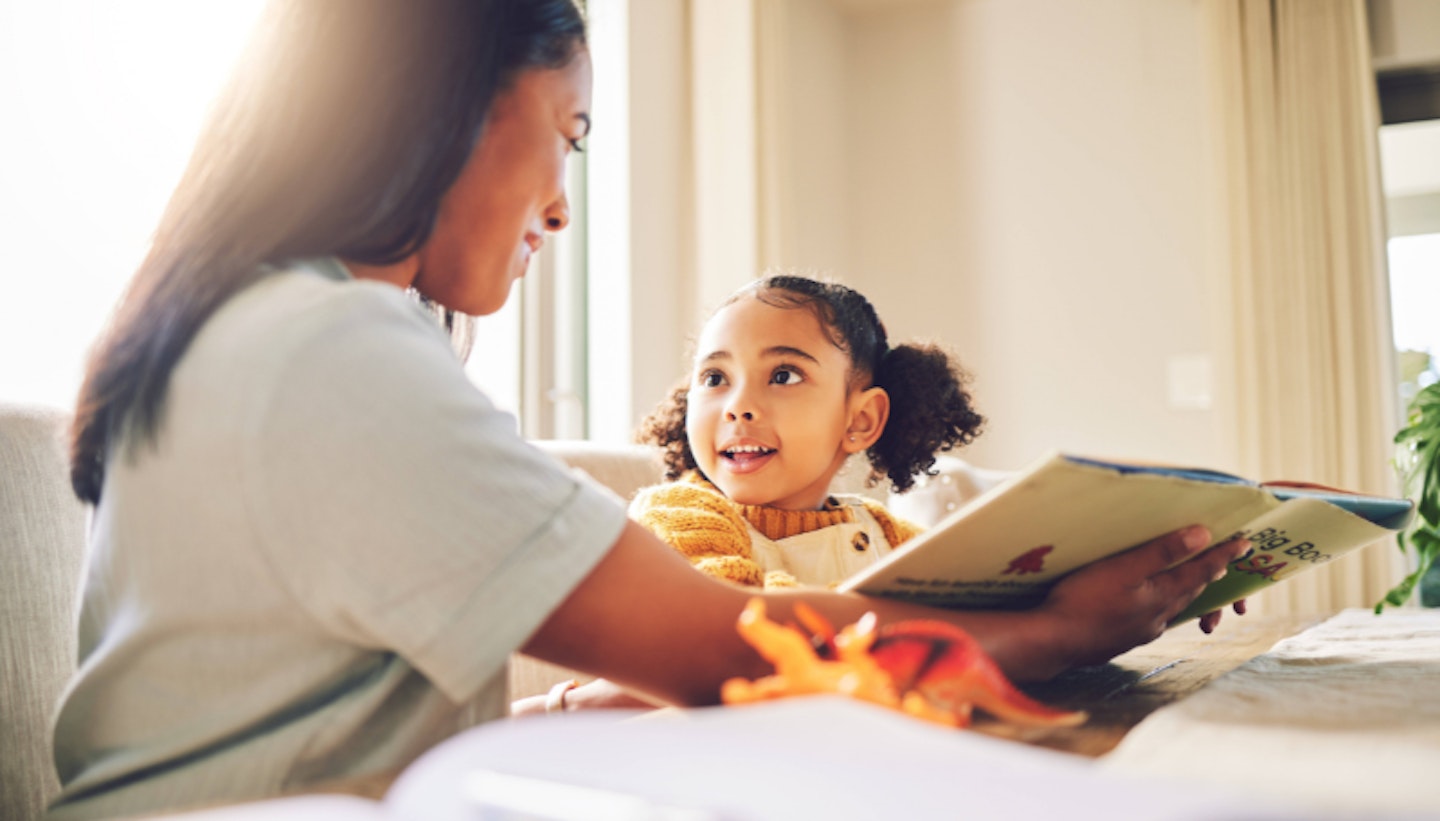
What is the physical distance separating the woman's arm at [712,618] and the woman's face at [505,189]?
1.10 feet

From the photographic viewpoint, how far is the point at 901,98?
4.52 meters

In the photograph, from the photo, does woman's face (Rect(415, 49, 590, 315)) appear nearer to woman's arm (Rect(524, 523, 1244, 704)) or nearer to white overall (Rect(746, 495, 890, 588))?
woman's arm (Rect(524, 523, 1244, 704))

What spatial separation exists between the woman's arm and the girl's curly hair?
2.66 ft

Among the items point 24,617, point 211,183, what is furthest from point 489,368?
point 211,183

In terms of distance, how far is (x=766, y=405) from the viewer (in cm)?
147

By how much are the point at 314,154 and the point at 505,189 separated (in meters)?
0.17

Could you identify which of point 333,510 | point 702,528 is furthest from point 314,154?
point 702,528

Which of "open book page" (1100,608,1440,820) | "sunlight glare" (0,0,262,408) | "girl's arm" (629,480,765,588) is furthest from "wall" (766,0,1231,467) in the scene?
"open book page" (1100,608,1440,820)

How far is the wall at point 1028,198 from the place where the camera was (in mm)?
3973

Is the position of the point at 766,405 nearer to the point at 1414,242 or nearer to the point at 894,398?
the point at 894,398

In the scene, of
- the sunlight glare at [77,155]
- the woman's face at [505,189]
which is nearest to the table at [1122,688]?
the woman's face at [505,189]

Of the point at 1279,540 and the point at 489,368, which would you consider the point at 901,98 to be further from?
the point at 1279,540

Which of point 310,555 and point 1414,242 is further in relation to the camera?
point 1414,242

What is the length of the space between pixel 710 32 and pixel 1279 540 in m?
3.00
